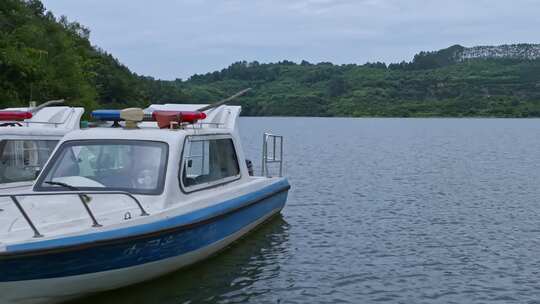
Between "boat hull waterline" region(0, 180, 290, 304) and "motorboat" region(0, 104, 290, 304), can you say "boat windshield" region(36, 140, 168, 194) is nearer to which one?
"motorboat" region(0, 104, 290, 304)

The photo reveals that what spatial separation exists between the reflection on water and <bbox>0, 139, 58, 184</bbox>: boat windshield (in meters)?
3.28

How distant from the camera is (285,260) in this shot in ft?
38.4

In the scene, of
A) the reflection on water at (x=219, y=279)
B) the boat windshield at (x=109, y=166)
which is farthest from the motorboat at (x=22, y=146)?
the reflection on water at (x=219, y=279)

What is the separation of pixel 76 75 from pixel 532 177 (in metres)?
36.3

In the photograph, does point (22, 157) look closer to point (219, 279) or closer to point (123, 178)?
point (123, 178)

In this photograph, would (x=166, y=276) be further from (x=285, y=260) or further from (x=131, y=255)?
(x=285, y=260)

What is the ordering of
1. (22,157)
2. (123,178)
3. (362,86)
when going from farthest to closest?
(362,86), (22,157), (123,178)

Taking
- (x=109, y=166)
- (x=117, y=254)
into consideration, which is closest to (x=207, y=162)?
(x=109, y=166)

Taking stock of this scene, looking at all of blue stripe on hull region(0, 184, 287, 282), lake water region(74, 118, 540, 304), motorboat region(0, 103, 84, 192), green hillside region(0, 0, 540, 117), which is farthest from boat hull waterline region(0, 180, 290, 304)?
green hillside region(0, 0, 540, 117)

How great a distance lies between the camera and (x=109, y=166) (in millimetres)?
9484

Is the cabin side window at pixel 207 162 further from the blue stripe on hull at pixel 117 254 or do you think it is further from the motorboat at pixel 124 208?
the blue stripe on hull at pixel 117 254

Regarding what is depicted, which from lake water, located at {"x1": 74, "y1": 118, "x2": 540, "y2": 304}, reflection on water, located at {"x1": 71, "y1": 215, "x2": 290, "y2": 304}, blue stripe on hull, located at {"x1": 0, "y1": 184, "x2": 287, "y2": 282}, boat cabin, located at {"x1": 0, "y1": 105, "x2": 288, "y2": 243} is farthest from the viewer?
lake water, located at {"x1": 74, "y1": 118, "x2": 540, "y2": 304}

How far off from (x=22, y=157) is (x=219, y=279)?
393cm

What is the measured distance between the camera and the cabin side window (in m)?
10.1
